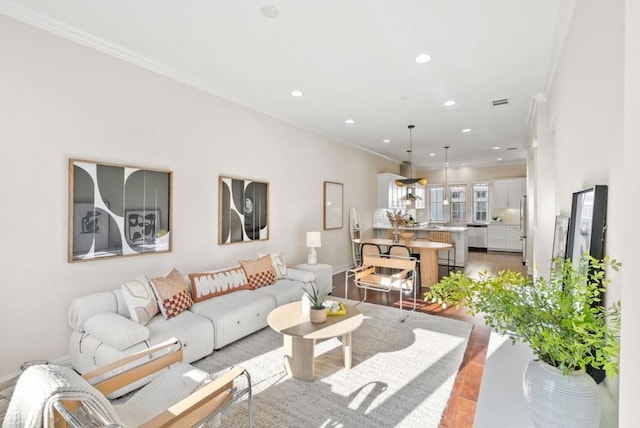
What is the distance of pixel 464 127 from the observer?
5855 mm

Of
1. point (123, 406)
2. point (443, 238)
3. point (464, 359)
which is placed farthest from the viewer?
point (443, 238)

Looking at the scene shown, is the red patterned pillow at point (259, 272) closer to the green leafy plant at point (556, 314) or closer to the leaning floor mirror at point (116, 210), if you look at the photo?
the leaning floor mirror at point (116, 210)

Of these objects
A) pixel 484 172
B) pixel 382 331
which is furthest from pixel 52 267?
pixel 484 172

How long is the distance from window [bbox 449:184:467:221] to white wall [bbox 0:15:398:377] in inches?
334

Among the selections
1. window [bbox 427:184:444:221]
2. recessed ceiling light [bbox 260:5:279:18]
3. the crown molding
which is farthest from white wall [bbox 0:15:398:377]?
window [bbox 427:184:444:221]

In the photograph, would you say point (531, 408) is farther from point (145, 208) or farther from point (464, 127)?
point (464, 127)

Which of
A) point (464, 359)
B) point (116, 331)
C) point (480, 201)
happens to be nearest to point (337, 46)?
point (116, 331)

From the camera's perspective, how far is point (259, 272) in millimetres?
4117

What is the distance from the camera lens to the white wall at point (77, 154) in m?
2.52

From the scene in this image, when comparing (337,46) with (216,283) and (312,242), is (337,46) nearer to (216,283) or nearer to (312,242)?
(216,283)

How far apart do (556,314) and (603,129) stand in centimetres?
105

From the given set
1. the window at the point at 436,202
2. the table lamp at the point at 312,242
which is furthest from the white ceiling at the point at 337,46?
the window at the point at 436,202

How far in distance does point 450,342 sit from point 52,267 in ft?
12.8

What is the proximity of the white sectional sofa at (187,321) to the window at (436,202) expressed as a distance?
8741 millimetres
